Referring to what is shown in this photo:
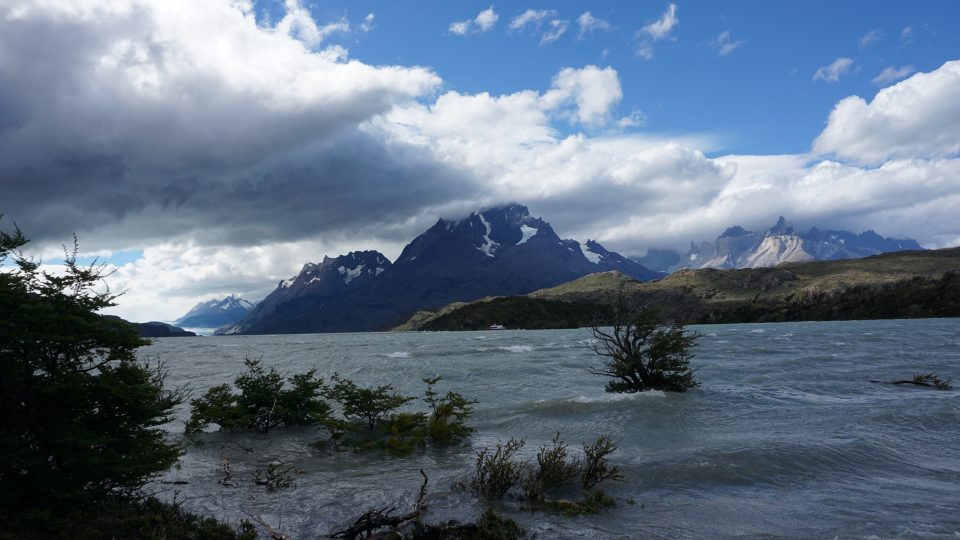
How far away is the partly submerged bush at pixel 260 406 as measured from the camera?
22641 mm

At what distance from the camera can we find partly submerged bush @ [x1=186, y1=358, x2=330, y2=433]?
22641mm

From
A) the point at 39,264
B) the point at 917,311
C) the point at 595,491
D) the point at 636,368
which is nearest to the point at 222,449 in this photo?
the point at 39,264

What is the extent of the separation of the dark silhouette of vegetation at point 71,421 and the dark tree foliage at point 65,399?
19 mm

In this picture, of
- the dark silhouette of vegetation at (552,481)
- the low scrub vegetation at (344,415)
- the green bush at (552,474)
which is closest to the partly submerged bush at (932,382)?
the dark silhouette of vegetation at (552,481)

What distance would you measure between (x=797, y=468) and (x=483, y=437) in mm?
11159

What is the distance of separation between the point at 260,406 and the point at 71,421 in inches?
529

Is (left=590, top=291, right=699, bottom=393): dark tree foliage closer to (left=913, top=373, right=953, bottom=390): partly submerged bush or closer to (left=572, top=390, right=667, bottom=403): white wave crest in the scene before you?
(left=572, top=390, right=667, bottom=403): white wave crest

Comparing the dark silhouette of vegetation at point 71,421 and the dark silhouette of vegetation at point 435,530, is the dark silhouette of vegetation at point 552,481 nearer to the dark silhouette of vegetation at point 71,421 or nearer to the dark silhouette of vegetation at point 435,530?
the dark silhouette of vegetation at point 435,530

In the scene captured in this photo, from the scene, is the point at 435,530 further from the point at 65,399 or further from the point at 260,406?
the point at 260,406

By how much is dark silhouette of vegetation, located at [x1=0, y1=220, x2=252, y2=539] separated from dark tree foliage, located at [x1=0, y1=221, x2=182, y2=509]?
0.06ft

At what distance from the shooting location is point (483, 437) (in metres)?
22.4

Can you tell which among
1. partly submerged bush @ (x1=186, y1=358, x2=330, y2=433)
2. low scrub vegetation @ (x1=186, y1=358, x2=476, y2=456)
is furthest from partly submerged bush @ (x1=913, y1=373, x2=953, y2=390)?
partly submerged bush @ (x1=186, y1=358, x2=330, y2=433)

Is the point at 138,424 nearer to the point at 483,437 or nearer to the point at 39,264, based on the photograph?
the point at 39,264

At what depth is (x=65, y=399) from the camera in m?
10.9
